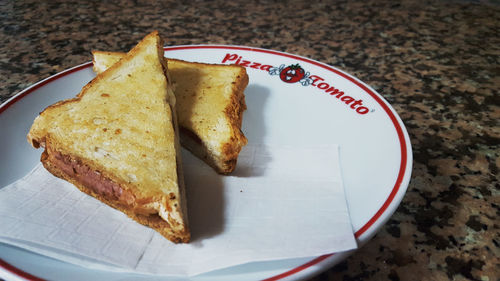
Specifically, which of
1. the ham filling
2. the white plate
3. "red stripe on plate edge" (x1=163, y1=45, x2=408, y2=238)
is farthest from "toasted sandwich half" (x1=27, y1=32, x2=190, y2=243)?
"red stripe on plate edge" (x1=163, y1=45, x2=408, y2=238)

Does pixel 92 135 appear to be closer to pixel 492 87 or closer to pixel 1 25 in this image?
pixel 492 87

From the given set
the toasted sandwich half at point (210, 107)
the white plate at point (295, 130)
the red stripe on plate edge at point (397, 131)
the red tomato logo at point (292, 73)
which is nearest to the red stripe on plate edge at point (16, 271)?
the white plate at point (295, 130)

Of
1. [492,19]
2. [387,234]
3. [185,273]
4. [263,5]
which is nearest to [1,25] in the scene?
[263,5]

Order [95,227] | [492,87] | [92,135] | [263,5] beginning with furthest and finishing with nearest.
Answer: [263,5] < [492,87] < [92,135] < [95,227]

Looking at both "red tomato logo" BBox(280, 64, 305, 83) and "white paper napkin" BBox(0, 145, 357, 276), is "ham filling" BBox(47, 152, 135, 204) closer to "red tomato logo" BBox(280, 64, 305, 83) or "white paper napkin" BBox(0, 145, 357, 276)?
"white paper napkin" BBox(0, 145, 357, 276)

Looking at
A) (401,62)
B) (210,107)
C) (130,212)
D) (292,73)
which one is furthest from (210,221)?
(401,62)

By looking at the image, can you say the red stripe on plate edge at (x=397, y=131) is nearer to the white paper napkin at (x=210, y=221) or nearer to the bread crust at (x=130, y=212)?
the white paper napkin at (x=210, y=221)
